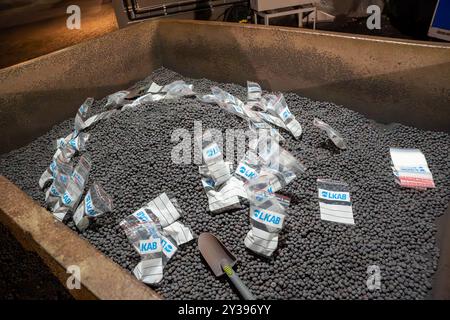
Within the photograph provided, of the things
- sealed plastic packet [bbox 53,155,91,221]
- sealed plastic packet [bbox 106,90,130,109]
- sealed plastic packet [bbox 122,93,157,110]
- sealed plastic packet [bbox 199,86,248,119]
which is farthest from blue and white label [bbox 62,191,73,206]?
sealed plastic packet [bbox 199,86,248,119]

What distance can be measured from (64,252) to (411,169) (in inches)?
57.1

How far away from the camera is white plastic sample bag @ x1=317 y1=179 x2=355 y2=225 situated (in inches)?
50.2

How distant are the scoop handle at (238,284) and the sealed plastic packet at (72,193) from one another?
714 millimetres

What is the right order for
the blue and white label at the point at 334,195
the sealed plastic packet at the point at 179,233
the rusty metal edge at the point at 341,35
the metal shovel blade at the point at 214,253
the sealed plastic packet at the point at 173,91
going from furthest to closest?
the sealed plastic packet at the point at 173,91 < the rusty metal edge at the point at 341,35 < the blue and white label at the point at 334,195 < the sealed plastic packet at the point at 179,233 < the metal shovel blade at the point at 214,253

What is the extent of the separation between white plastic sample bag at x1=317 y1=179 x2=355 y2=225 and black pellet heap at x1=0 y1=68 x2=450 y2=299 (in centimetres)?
3

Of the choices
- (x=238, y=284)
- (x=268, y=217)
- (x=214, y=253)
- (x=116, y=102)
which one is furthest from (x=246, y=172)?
(x=116, y=102)

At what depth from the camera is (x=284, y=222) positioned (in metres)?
1.26

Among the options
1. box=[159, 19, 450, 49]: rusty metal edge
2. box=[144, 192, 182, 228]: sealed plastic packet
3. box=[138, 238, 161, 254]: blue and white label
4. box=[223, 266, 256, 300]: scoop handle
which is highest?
box=[159, 19, 450, 49]: rusty metal edge

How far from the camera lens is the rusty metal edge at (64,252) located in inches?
30.5

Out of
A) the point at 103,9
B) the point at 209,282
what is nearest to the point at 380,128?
the point at 209,282

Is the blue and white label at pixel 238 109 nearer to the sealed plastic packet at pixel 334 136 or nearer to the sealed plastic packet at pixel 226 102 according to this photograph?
the sealed plastic packet at pixel 226 102

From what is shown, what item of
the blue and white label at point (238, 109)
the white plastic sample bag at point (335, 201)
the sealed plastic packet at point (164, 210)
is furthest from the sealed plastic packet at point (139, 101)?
the white plastic sample bag at point (335, 201)

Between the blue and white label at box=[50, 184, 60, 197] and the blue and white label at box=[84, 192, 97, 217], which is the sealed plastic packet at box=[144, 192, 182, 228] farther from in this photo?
the blue and white label at box=[50, 184, 60, 197]
